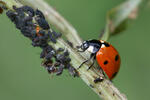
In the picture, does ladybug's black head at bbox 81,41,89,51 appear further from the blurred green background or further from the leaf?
the blurred green background

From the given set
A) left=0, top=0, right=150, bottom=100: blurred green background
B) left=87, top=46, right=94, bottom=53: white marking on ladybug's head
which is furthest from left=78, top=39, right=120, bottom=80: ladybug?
left=0, top=0, right=150, bottom=100: blurred green background

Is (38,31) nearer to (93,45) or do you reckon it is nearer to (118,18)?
(93,45)

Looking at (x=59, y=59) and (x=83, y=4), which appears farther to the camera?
(x=83, y=4)

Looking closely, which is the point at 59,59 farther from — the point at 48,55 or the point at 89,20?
the point at 89,20

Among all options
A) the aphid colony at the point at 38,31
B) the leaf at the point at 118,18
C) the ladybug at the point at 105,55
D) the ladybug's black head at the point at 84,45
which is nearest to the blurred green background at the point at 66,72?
the leaf at the point at 118,18

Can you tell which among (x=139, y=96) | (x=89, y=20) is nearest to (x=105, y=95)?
(x=139, y=96)

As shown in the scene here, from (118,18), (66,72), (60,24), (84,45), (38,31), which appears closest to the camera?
(38,31)

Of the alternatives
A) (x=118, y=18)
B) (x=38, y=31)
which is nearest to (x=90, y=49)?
(x=118, y=18)
